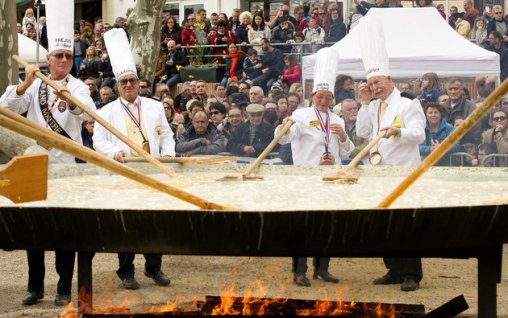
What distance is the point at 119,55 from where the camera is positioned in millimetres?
7723

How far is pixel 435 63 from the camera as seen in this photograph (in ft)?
40.0

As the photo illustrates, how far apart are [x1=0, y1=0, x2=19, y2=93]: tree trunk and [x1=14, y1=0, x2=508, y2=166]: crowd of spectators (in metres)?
1.05

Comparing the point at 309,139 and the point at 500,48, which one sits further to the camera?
the point at 500,48

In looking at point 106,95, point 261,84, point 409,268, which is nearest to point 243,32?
point 261,84

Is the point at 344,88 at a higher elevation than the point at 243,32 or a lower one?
lower

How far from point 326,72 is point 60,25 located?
206 cm

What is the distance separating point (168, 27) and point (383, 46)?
33.1 ft

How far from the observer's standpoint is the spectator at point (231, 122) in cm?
1102

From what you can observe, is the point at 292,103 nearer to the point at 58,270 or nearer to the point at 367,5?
the point at 367,5

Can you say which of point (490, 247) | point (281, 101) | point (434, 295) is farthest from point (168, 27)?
point (490, 247)

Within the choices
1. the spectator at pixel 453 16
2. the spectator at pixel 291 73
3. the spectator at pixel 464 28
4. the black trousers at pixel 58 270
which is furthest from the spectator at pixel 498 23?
the black trousers at pixel 58 270

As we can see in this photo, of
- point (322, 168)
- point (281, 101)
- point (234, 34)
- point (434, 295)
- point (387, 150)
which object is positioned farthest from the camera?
point (234, 34)

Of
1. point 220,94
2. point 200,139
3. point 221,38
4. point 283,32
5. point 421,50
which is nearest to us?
point 200,139

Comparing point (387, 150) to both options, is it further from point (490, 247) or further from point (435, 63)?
point (435, 63)
